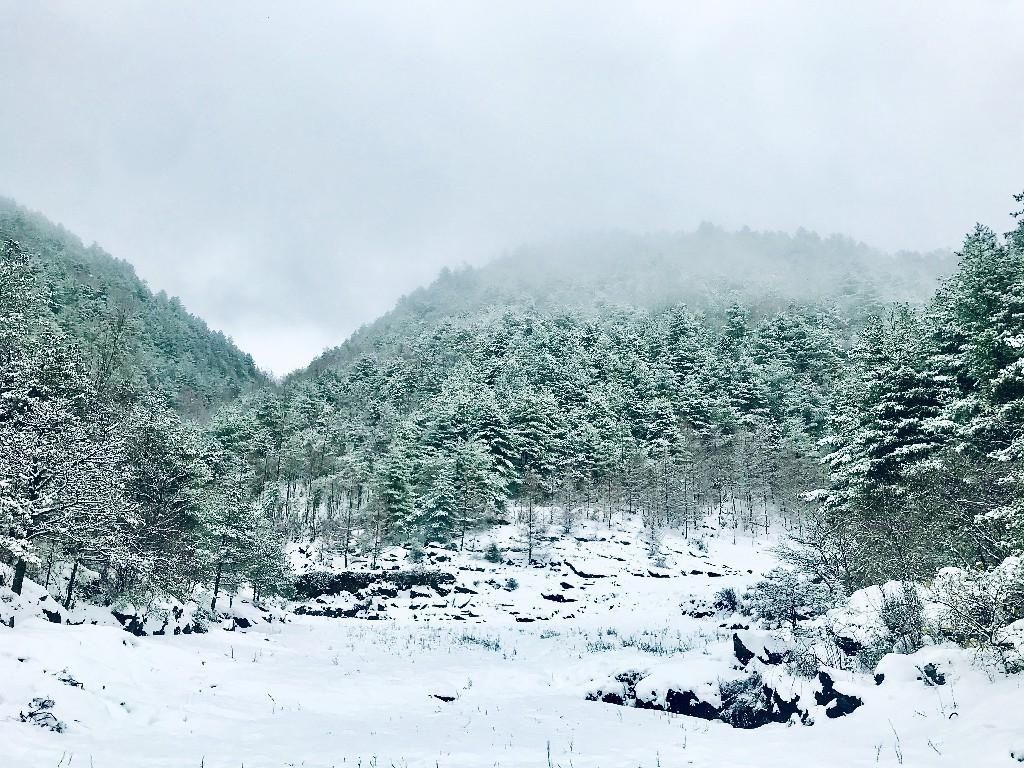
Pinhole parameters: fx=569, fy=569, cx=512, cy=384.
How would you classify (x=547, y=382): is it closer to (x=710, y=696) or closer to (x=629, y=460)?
(x=629, y=460)

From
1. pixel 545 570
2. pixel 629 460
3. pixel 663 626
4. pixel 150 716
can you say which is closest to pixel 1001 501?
pixel 663 626

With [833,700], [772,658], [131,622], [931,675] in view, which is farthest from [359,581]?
[931,675]

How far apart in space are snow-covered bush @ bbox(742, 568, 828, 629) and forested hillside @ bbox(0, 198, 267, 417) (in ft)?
310

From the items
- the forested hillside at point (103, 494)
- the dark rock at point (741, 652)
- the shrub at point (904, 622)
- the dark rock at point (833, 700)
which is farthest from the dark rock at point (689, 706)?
the forested hillside at point (103, 494)

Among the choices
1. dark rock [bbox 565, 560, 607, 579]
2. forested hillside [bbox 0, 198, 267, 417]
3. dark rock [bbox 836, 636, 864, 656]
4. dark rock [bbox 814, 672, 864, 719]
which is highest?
forested hillside [bbox 0, 198, 267, 417]

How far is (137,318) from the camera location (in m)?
140

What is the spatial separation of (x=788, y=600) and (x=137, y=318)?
160 metres

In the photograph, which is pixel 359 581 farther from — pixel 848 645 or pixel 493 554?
pixel 848 645

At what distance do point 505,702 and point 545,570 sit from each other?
1209 inches

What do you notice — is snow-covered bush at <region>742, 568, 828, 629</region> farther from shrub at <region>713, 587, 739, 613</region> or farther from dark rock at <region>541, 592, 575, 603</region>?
dark rock at <region>541, 592, 575, 603</region>

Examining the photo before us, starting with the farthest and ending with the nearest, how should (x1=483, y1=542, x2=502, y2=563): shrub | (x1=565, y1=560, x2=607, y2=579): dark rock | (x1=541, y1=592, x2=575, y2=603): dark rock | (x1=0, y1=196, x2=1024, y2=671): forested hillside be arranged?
(x1=483, y1=542, x2=502, y2=563): shrub → (x1=565, y1=560, x2=607, y2=579): dark rock → (x1=541, y1=592, x2=575, y2=603): dark rock → (x1=0, y1=196, x2=1024, y2=671): forested hillside

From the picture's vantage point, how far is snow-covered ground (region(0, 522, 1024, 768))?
24.9ft

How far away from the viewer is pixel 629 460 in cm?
5897

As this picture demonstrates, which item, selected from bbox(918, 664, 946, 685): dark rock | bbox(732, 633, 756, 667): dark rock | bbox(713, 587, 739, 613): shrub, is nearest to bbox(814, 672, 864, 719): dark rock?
bbox(918, 664, 946, 685): dark rock
